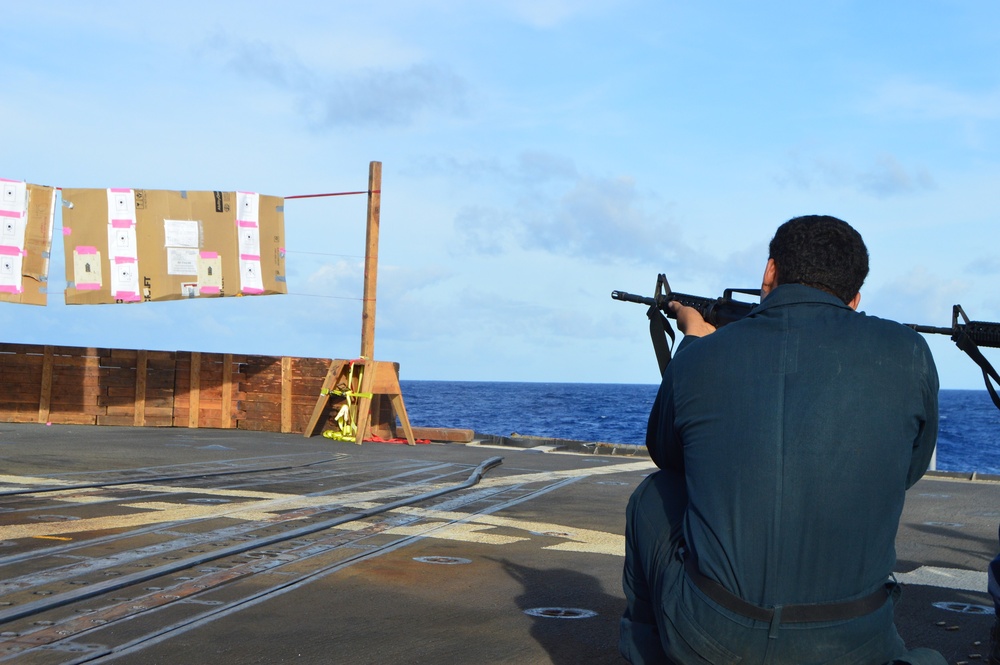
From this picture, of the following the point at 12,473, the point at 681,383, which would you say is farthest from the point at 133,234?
the point at 681,383

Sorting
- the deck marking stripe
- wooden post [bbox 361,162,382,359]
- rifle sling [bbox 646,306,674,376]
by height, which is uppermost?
wooden post [bbox 361,162,382,359]

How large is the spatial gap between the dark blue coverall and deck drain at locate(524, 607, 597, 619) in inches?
85.9

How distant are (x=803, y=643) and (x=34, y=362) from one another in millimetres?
17803

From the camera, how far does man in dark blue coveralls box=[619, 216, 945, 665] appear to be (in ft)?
8.35

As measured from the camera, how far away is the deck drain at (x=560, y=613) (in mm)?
4867

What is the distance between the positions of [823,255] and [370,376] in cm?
1419

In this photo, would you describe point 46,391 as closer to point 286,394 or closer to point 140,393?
point 140,393

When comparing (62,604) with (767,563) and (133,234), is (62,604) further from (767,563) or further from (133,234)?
(133,234)

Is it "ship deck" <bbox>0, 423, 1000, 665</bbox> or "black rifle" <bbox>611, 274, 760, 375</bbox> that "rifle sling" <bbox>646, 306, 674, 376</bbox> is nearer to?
"black rifle" <bbox>611, 274, 760, 375</bbox>

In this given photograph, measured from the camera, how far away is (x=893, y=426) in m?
2.60

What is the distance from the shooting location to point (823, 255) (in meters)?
2.79

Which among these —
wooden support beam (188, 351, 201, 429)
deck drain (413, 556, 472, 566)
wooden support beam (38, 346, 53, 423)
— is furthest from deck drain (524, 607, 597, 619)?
wooden support beam (38, 346, 53, 423)

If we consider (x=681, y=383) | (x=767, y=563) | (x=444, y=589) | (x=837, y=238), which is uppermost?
(x=837, y=238)

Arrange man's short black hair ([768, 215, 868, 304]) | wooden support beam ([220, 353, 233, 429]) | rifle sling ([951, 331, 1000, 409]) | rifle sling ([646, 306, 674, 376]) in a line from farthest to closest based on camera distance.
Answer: wooden support beam ([220, 353, 233, 429]) → rifle sling ([951, 331, 1000, 409]) → rifle sling ([646, 306, 674, 376]) → man's short black hair ([768, 215, 868, 304])
